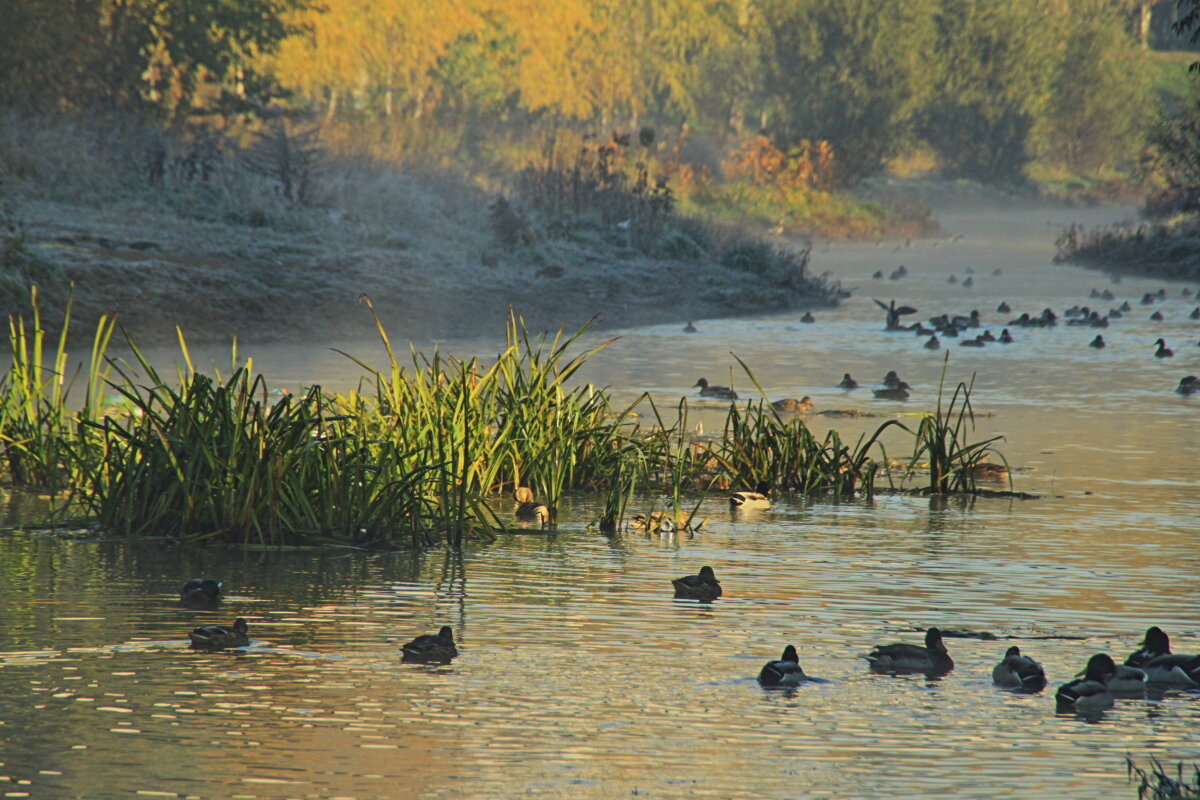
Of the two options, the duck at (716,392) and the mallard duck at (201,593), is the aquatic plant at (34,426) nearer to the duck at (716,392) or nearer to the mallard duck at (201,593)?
the mallard duck at (201,593)

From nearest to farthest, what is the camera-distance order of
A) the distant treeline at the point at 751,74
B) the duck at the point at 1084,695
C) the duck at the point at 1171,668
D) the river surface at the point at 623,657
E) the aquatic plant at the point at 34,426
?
the river surface at the point at 623,657 → the duck at the point at 1084,695 → the duck at the point at 1171,668 → the aquatic plant at the point at 34,426 → the distant treeline at the point at 751,74


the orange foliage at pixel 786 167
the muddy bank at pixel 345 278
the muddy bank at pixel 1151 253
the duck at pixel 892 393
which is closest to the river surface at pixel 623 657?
the duck at pixel 892 393

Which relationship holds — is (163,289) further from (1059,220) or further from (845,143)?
(1059,220)

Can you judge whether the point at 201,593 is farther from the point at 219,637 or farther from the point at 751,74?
the point at 751,74

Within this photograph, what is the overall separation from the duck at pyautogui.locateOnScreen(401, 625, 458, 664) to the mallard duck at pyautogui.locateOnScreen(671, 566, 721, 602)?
5.33 ft

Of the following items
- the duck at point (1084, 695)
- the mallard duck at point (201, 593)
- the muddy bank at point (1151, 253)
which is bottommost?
the duck at point (1084, 695)

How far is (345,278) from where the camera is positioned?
81.9 ft

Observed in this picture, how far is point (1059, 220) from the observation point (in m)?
68.0

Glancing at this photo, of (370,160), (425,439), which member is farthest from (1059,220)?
(425,439)

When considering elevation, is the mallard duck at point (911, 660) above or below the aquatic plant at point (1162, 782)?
above

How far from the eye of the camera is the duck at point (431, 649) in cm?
705

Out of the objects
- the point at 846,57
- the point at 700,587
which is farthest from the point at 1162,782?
the point at 846,57

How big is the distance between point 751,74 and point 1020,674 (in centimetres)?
7794

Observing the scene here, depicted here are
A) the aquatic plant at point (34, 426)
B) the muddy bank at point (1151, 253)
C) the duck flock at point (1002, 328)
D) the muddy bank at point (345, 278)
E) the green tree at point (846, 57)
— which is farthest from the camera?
the green tree at point (846, 57)
